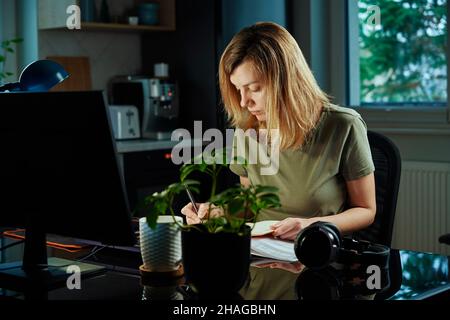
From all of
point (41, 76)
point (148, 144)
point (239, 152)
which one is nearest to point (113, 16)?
point (148, 144)

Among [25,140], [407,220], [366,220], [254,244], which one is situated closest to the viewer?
[25,140]

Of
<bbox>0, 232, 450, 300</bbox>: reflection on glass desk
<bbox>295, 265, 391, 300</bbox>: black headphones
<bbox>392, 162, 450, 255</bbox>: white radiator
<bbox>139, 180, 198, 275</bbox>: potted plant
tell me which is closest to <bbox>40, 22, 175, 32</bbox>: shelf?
<bbox>392, 162, 450, 255</bbox>: white radiator

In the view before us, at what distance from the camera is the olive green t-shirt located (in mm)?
1972

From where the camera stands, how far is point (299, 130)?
1994mm

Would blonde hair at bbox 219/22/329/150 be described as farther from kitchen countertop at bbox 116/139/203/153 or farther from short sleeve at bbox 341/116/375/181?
kitchen countertop at bbox 116/139/203/153

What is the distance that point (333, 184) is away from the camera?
78.4 inches

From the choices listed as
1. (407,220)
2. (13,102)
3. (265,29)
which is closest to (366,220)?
(265,29)

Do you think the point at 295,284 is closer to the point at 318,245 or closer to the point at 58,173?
the point at 318,245

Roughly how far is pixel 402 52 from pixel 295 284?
2.78m

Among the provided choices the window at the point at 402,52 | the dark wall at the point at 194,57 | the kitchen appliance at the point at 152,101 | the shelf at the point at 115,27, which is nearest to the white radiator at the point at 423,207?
the window at the point at 402,52

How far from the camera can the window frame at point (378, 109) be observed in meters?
3.67
